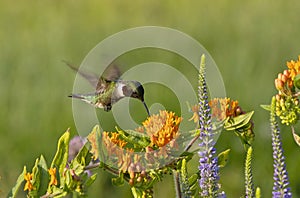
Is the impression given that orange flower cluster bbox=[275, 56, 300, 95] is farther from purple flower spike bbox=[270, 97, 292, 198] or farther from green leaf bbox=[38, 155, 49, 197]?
green leaf bbox=[38, 155, 49, 197]

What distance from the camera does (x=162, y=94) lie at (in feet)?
19.3

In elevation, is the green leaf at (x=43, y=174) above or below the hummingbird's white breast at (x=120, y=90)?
below

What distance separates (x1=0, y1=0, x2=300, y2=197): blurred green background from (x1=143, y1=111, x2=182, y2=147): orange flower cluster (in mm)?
2546

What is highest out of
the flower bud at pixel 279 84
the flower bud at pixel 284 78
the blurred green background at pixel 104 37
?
the blurred green background at pixel 104 37

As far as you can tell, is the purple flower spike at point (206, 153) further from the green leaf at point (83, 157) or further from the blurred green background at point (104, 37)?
the blurred green background at point (104, 37)

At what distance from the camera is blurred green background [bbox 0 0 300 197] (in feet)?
16.7

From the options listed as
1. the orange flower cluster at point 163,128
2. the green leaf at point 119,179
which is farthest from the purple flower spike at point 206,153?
the green leaf at point 119,179

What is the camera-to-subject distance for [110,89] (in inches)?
90.4

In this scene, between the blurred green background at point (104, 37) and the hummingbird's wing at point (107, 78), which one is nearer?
the hummingbird's wing at point (107, 78)

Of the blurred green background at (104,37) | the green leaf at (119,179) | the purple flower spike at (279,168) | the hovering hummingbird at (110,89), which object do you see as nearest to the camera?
the purple flower spike at (279,168)

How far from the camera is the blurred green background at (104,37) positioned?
5102 millimetres

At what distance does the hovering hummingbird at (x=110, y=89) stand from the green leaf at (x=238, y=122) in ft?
2.05

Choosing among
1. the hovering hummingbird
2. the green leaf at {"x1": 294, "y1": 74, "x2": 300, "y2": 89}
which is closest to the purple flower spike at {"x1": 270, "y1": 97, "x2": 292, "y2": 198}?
the green leaf at {"x1": 294, "y1": 74, "x2": 300, "y2": 89}

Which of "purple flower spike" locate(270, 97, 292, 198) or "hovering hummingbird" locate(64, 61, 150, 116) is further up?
"hovering hummingbird" locate(64, 61, 150, 116)
